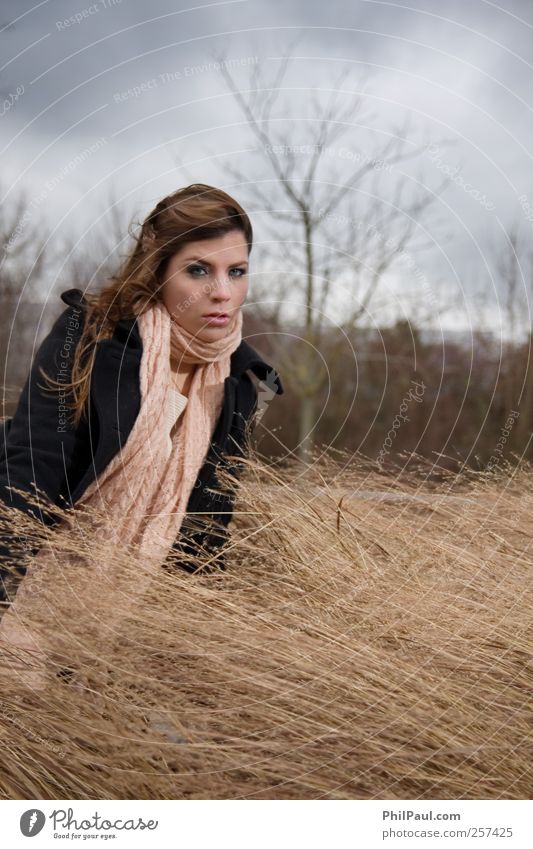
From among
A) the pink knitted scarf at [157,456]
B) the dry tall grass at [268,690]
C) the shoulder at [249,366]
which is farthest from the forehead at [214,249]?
the dry tall grass at [268,690]

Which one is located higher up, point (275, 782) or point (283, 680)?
point (283, 680)

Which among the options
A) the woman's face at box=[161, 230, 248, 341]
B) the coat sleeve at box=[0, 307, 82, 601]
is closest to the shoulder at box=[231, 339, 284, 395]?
the woman's face at box=[161, 230, 248, 341]

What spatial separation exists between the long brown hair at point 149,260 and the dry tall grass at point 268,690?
400mm

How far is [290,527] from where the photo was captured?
8.34 feet

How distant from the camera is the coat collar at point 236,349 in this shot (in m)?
2.31

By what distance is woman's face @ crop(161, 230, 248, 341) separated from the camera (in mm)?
2264

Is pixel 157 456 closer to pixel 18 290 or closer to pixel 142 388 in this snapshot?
pixel 142 388

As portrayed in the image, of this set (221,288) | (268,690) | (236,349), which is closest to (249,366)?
(236,349)

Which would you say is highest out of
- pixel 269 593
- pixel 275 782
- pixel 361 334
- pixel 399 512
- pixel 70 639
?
pixel 361 334

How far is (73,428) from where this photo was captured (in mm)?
2234

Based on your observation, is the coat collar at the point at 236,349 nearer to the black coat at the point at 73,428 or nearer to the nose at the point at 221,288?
the black coat at the point at 73,428
